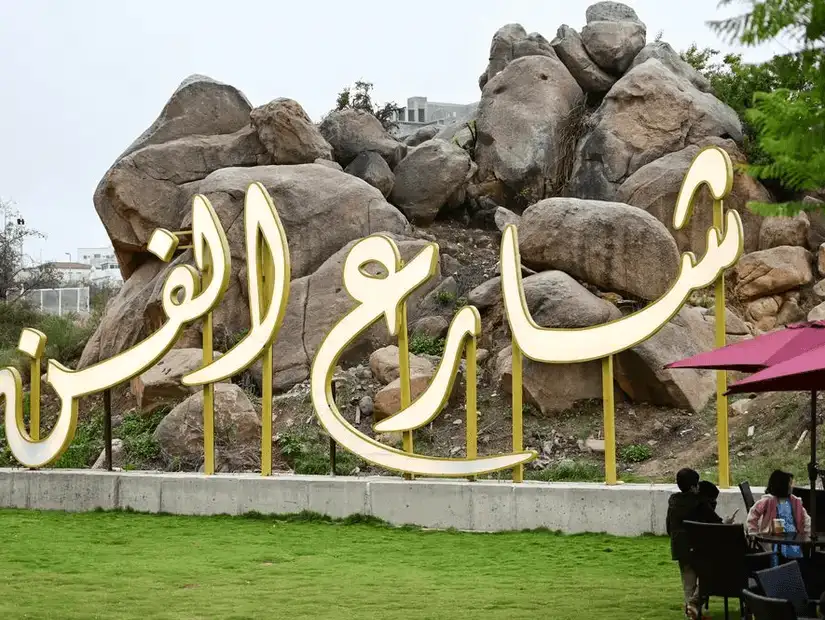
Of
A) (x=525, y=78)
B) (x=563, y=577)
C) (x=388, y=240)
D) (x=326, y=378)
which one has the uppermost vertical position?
(x=525, y=78)

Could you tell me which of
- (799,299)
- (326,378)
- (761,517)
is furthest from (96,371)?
(799,299)

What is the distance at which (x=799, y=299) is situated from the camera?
86.3ft

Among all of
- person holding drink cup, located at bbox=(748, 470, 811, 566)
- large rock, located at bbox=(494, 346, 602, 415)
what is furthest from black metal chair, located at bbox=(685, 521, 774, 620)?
large rock, located at bbox=(494, 346, 602, 415)

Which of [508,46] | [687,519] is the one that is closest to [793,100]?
[687,519]

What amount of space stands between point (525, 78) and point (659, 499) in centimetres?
2101

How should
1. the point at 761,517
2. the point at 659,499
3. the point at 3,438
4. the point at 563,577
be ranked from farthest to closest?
1. the point at 3,438
2. the point at 659,499
3. the point at 563,577
4. the point at 761,517

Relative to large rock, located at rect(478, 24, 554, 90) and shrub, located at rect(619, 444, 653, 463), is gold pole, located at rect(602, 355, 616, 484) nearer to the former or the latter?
shrub, located at rect(619, 444, 653, 463)

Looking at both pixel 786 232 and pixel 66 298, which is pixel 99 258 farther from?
pixel 786 232

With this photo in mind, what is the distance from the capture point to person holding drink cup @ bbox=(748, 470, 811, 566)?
33.0ft

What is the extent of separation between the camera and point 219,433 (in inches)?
919

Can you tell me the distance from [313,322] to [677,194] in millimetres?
9144

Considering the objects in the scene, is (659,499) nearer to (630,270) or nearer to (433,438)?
(433,438)

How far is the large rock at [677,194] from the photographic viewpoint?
91.5ft

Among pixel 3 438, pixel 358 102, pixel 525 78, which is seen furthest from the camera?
pixel 358 102
